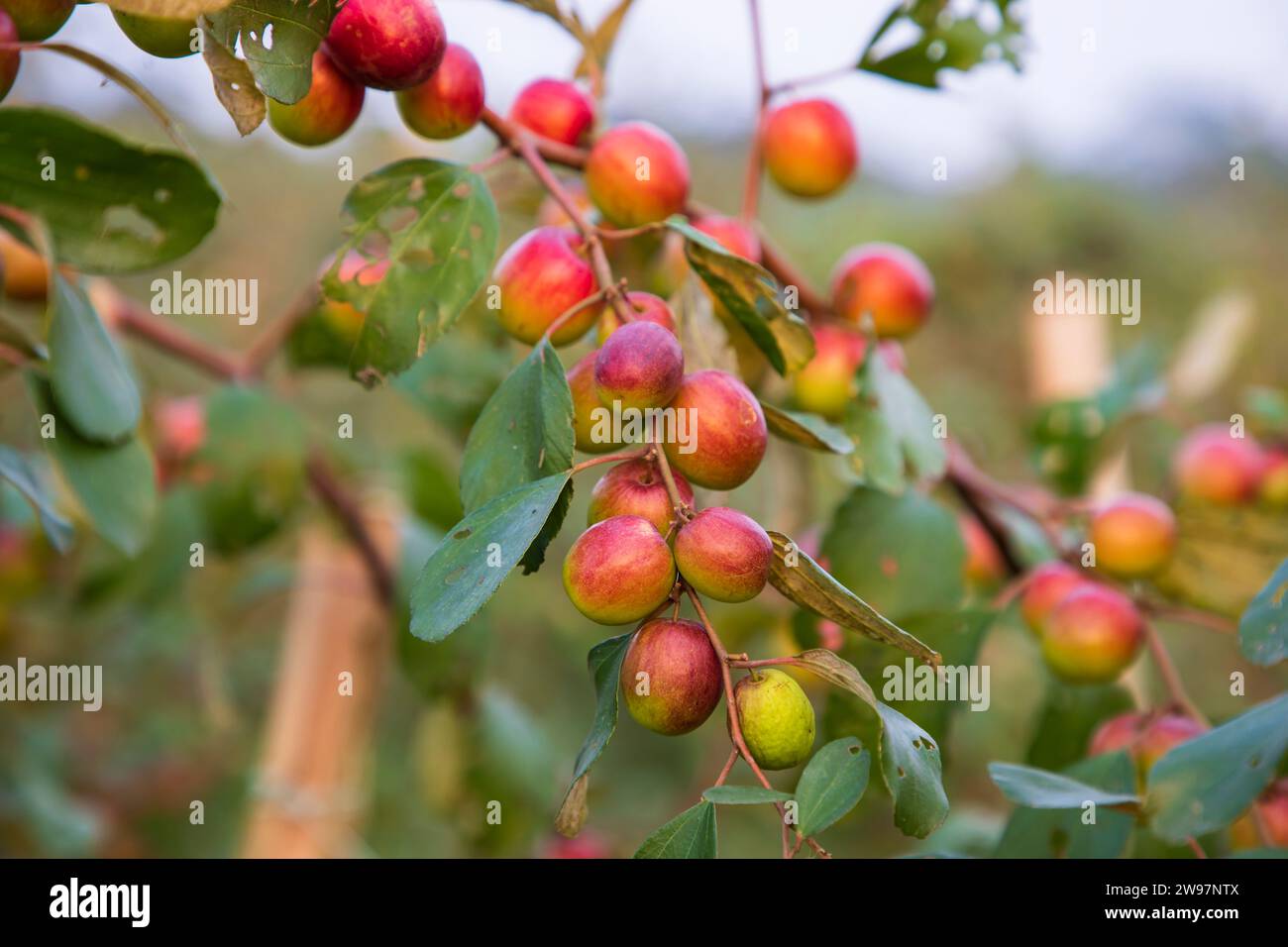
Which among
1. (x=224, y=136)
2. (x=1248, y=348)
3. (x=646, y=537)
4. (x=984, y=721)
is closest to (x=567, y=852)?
(x=646, y=537)

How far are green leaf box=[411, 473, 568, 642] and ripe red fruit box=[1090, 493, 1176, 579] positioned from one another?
43 centimetres

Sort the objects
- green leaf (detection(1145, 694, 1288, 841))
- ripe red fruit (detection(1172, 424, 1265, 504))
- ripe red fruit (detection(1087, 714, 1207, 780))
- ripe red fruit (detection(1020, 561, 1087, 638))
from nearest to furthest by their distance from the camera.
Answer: green leaf (detection(1145, 694, 1288, 841))
ripe red fruit (detection(1087, 714, 1207, 780))
ripe red fruit (detection(1020, 561, 1087, 638))
ripe red fruit (detection(1172, 424, 1265, 504))

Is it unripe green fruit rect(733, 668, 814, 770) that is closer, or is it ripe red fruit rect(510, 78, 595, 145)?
unripe green fruit rect(733, 668, 814, 770)

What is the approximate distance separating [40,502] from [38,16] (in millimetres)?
187

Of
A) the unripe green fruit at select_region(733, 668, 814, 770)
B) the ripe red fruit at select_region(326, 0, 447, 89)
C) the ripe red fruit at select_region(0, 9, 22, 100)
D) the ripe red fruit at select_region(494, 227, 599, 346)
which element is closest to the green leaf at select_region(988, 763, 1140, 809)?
the unripe green fruit at select_region(733, 668, 814, 770)

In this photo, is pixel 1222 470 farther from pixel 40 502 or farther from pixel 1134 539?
pixel 40 502

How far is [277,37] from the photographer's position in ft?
1.16

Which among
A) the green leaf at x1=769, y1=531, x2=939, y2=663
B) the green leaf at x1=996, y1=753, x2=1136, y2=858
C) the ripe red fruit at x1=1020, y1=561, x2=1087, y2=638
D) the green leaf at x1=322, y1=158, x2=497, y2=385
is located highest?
the green leaf at x1=322, y1=158, x2=497, y2=385

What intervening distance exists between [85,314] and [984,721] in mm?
1618

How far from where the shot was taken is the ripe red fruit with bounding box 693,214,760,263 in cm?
51

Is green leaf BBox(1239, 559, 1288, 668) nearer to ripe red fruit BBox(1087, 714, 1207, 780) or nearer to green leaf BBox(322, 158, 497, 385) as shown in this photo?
ripe red fruit BBox(1087, 714, 1207, 780)

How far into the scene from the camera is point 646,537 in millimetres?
318
